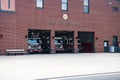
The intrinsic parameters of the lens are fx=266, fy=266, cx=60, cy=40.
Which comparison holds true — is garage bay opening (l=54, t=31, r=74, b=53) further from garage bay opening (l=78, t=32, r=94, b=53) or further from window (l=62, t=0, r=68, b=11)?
window (l=62, t=0, r=68, b=11)

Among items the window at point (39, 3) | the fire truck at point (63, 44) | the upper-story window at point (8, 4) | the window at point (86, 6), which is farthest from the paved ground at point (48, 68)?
the window at point (86, 6)

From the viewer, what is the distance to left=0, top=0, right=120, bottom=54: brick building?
104 feet

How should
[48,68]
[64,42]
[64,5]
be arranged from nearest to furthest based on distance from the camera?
[48,68] < [64,5] < [64,42]

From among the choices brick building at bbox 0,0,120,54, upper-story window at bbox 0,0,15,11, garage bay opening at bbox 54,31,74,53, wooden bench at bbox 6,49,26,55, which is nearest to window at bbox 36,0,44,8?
brick building at bbox 0,0,120,54

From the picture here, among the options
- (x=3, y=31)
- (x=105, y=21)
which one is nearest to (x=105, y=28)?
(x=105, y=21)

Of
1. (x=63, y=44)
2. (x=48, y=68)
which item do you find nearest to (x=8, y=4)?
(x=63, y=44)

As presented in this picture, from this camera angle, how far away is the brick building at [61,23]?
31625 mm

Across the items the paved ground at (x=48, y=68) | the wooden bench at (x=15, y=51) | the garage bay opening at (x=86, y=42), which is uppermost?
the garage bay opening at (x=86, y=42)

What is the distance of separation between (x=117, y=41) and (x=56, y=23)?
40.5ft

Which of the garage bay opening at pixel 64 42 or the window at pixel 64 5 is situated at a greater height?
the window at pixel 64 5

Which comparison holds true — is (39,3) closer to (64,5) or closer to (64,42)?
(64,5)

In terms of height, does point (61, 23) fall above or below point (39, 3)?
below

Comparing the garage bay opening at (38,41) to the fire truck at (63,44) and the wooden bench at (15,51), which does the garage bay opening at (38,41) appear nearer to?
the fire truck at (63,44)

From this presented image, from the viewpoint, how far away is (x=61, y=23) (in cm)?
3581
